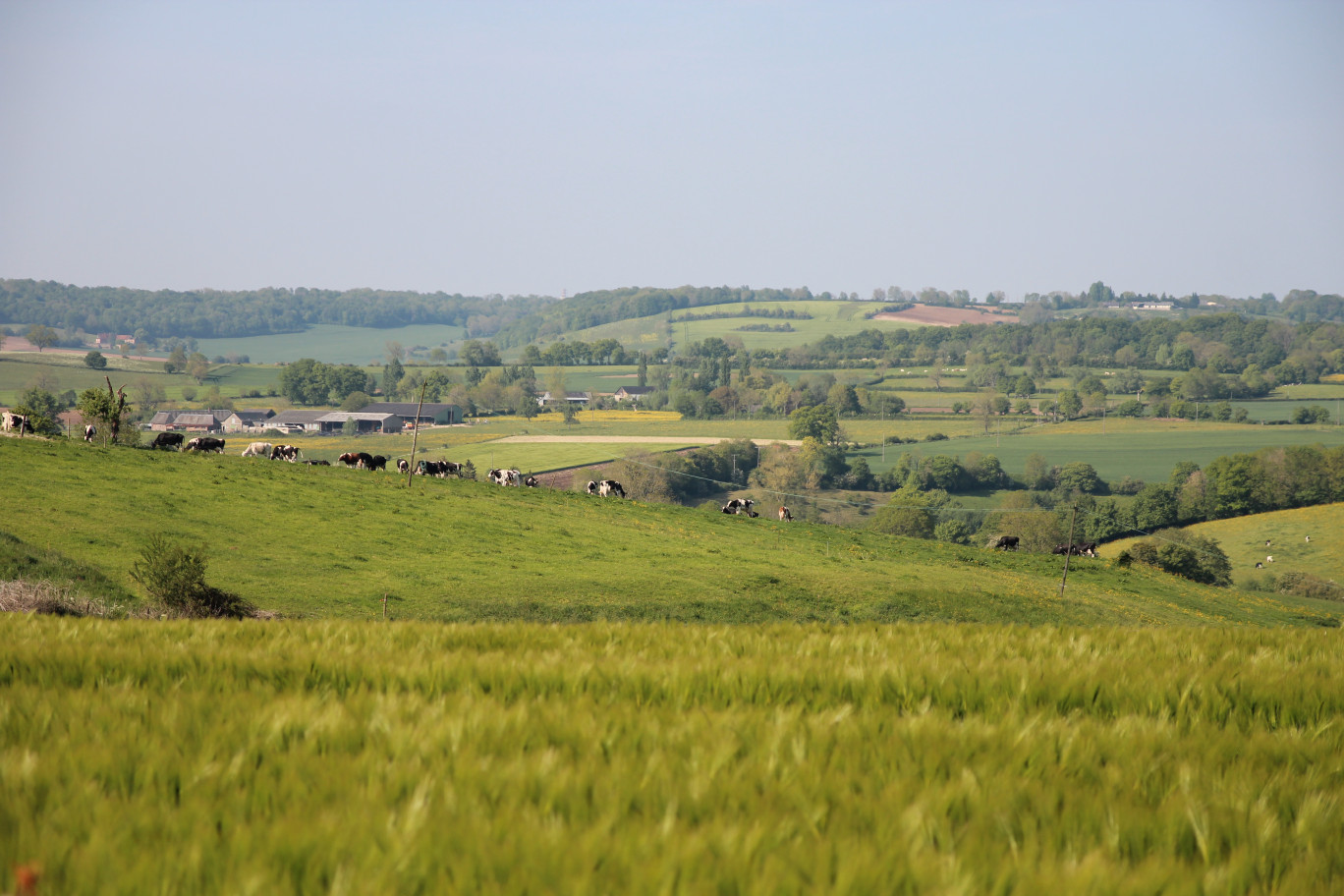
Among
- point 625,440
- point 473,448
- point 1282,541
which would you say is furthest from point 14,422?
point 1282,541

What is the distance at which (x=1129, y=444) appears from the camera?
16075 cm

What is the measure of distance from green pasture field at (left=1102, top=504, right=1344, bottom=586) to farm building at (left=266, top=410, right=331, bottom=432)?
427ft

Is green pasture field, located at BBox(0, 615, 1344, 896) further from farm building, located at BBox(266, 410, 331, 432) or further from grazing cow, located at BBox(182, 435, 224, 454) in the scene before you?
farm building, located at BBox(266, 410, 331, 432)

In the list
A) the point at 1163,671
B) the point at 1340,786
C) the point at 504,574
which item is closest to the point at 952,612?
the point at 504,574

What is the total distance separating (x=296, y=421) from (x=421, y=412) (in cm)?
2309

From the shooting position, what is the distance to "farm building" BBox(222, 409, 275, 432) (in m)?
159

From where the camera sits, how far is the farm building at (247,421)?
15875 centimetres

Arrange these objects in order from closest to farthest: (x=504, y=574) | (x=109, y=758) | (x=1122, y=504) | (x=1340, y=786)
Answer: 1. (x=109, y=758)
2. (x=1340, y=786)
3. (x=504, y=574)
4. (x=1122, y=504)

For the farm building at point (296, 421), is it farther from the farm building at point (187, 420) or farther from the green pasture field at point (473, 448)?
the farm building at point (187, 420)

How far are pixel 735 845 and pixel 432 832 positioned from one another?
0.91m

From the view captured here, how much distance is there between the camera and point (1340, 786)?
11.9 ft

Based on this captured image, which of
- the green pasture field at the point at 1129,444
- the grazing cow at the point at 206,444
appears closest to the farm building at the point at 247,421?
the green pasture field at the point at 1129,444

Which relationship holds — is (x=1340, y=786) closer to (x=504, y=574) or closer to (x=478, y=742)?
(x=478, y=742)

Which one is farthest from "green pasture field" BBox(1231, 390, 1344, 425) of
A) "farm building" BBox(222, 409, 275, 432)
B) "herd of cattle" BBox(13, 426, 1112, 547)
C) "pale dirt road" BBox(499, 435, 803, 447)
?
"farm building" BBox(222, 409, 275, 432)
